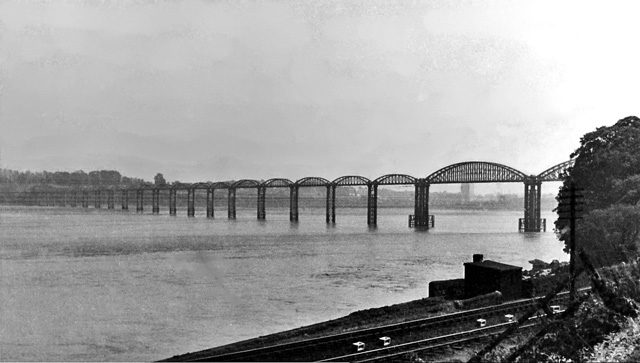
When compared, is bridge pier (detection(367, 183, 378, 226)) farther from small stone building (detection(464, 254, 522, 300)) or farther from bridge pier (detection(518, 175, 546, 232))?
small stone building (detection(464, 254, 522, 300))

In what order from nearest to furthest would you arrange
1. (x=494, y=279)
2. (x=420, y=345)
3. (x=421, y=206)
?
(x=420, y=345) → (x=494, y=279) → (x=421, y=206)

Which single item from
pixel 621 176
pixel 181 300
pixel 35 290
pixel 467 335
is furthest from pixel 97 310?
pixel 621 176

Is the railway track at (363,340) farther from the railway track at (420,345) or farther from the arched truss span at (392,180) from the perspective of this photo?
the arched truss span at (392,180)

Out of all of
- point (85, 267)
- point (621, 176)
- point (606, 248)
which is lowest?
point (85, 267)

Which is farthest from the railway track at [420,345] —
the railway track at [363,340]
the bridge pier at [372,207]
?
the bridge pier at [372,207]

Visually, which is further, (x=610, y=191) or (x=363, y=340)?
(x=610, y=191)

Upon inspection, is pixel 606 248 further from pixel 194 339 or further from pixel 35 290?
pixel 35 290

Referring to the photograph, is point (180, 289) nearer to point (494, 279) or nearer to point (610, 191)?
point (494, 279)

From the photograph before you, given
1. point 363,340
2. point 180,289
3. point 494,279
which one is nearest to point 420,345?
point 363,340
